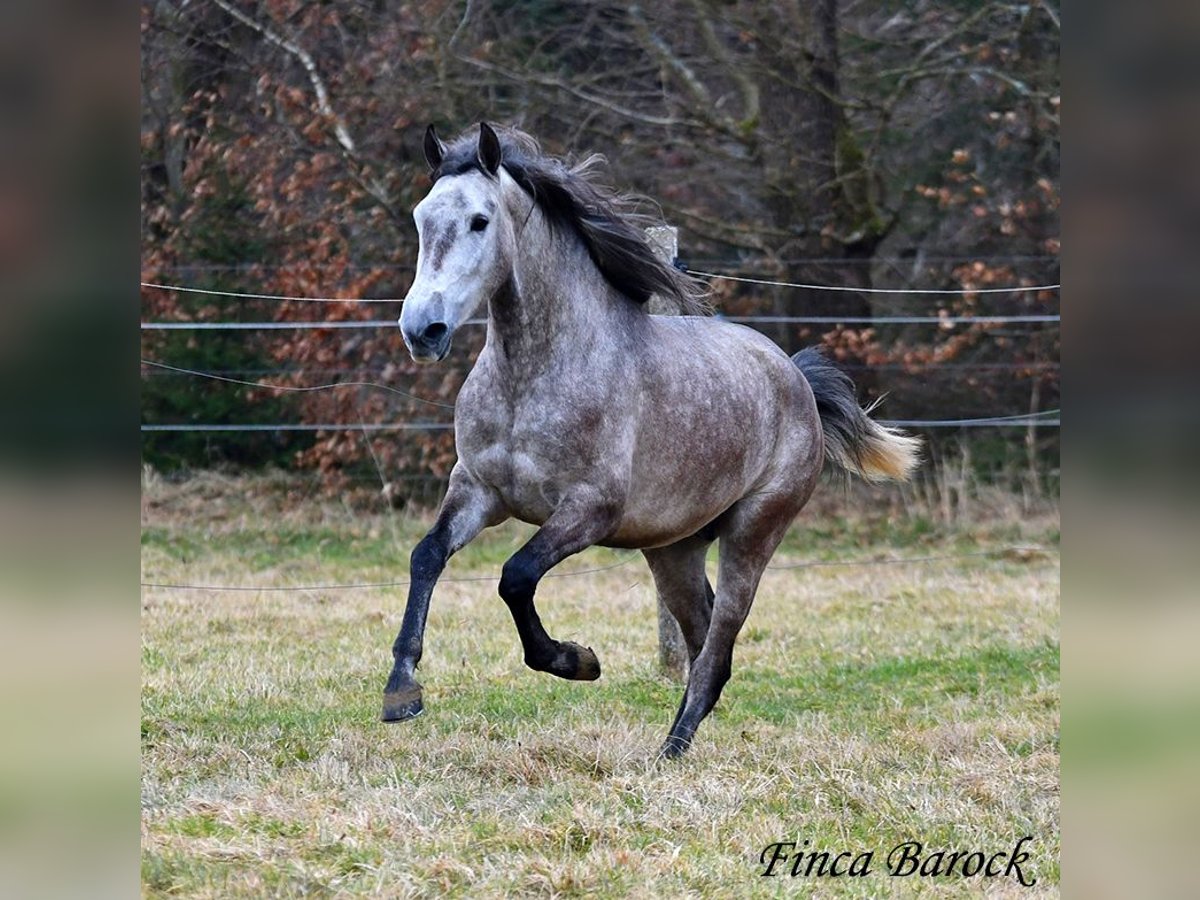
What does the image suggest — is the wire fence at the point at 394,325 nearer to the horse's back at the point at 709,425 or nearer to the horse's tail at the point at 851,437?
the horse's tail at the point at 851,437

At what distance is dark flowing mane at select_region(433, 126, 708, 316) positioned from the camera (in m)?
4.60

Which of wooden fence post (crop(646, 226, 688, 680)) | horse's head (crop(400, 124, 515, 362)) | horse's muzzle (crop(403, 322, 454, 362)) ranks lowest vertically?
wooden fence post (crop(646, 226, 688, 680))

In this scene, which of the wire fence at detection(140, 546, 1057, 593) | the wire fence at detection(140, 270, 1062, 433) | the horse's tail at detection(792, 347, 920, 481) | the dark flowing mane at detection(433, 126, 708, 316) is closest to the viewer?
the dark flowing mane at detection(433, 126, 708, 316)

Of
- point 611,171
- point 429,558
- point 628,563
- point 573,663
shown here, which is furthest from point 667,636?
point 611,171

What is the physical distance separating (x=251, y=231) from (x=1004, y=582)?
23.8 feet

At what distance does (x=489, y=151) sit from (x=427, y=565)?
1273mm

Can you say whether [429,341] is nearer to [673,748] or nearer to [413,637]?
[413,637]

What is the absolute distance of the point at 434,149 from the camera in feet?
14.1

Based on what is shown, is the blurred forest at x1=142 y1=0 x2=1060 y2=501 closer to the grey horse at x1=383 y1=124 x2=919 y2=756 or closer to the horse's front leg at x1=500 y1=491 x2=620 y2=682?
the grey horse at x1=383 y1=124 x2=919 y2=756

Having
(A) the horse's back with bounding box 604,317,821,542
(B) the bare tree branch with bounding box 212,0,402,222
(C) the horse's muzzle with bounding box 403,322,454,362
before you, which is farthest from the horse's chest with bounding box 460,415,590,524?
(B) the bare tree branch with bounding box 212,0,402,222

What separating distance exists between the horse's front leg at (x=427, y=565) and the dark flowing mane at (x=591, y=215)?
91 centimetres

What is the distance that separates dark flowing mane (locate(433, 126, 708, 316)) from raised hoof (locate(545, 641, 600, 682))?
4.18 feet
